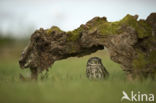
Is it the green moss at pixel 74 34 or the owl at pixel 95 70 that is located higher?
the green moss at pixel 74 34

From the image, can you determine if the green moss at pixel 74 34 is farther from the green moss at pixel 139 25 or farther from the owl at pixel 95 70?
the green moss at pixel 139 25

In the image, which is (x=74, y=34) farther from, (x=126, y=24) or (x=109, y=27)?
(x=126, y=24)

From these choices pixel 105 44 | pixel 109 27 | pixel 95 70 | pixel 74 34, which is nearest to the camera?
pixel 105 44

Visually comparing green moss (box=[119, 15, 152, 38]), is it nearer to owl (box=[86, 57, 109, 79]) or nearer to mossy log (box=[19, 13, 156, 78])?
mossy log (box=[19, 13, 156, 78])

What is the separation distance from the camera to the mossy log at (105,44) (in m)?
10.8

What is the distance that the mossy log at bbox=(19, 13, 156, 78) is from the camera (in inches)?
425

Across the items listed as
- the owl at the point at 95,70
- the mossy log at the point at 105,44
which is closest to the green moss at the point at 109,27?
the mossy log at the point at 105,44

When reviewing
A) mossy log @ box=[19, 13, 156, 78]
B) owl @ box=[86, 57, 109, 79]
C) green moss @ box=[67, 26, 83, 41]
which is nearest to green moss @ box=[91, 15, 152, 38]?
mossy log @ box=[19, 13, 156, 78]

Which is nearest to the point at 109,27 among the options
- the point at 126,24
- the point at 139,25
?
the point at 126,24

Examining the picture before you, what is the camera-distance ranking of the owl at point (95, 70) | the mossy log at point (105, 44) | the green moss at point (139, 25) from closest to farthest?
the mossy log at point (105, 44), the green moss at point (139, 25), the owl at point (95, 70)

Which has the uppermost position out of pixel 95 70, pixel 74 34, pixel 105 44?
pixel 74 34

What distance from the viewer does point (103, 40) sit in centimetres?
1116

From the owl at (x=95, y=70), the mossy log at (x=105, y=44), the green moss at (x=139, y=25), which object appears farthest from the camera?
the owl at (x=95, y=70)

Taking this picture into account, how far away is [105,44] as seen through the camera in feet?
36.6
